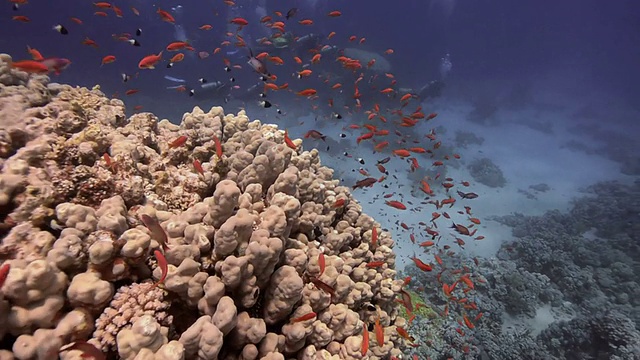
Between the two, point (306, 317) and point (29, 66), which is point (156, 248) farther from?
point (29, 66)

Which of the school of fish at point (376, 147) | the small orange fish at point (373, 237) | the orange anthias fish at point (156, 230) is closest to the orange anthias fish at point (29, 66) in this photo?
the school of fish at point (376, 147)

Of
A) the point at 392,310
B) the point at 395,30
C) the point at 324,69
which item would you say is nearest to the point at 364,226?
the point at 392,310

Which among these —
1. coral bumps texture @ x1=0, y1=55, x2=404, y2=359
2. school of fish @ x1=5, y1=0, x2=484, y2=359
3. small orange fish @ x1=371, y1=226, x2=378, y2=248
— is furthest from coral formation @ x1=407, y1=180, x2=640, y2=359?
coral bumps texture @ x1=0, y1=55, x2=404, y2=359

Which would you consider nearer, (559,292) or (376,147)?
(376,147)

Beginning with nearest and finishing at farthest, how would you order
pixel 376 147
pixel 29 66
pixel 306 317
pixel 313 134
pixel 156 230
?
pixel 156 230
pixel 306 317
pixel 29 66
pixel 313 134
pixel 376 147

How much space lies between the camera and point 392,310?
4035 mm

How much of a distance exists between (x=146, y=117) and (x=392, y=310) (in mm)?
3927

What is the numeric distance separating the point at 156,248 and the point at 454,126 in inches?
1398

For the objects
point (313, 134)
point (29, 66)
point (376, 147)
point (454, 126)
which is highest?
point (29, 66)

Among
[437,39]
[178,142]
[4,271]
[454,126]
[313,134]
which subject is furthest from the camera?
[437,39]

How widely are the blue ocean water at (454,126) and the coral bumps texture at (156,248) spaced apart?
4.45 m

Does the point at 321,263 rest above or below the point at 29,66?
below

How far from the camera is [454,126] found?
33281mm

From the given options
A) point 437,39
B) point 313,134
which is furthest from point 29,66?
point 437,39
